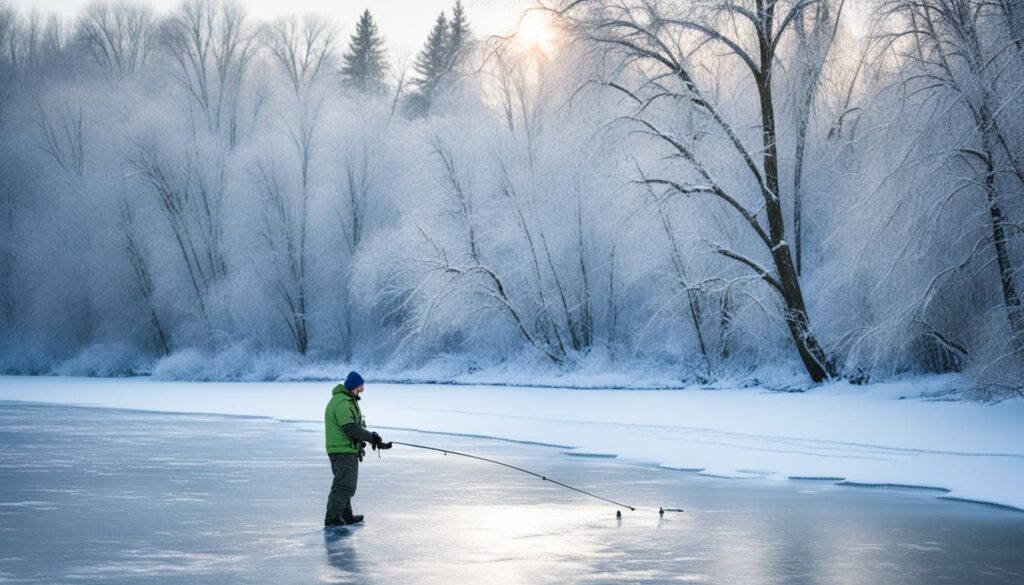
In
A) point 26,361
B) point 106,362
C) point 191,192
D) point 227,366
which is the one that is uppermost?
point 191,192

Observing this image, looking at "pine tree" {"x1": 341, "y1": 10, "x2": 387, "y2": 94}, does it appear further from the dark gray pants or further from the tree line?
the dark gray pants

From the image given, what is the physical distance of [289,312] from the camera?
44.5 meters

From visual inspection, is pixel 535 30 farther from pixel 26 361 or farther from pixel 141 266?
pixel 26 361

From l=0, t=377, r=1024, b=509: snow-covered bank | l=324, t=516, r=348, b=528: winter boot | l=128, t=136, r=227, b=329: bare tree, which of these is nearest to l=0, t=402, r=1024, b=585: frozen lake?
l=324, t=516, r=348, b=528: winter boot

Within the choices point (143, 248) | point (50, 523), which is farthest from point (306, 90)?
point (50, 523)

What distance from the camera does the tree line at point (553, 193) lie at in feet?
65.0

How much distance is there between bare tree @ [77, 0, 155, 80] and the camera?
203 ft

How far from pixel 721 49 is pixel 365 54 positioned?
50.1 m

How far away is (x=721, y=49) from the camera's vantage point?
28844mm

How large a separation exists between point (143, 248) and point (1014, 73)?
118 feet

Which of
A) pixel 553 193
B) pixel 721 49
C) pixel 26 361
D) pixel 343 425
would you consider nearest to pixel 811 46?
pixel 721 49

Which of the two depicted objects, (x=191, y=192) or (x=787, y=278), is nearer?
(x=787, y=278)

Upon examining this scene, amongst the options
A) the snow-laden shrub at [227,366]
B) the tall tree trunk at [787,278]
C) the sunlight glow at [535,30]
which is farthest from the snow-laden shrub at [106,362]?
the tall tree trunk at [787,278]

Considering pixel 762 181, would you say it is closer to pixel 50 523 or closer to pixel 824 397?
pixel 824 397
